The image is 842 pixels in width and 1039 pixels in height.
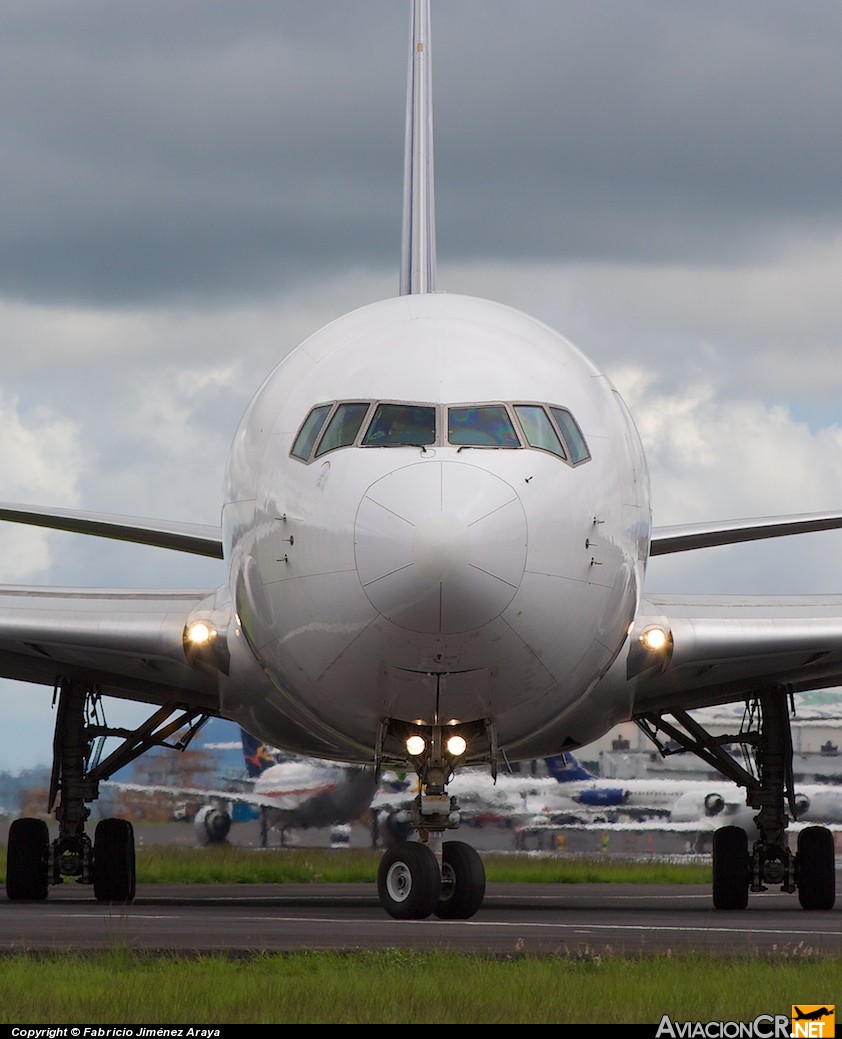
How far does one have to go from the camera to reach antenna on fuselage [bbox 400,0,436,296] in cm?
2256

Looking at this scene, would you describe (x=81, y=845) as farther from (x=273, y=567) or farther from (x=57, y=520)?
(x=273, y=567)

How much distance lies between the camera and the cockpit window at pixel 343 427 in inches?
516

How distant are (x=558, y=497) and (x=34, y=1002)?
18.1ft

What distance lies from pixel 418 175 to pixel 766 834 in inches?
378

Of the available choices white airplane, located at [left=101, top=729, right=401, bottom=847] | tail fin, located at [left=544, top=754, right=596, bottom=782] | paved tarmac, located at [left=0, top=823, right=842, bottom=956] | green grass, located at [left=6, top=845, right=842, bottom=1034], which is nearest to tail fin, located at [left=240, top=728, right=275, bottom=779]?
white airplane, located at [left=101, top=729, right=401, bottom=847]

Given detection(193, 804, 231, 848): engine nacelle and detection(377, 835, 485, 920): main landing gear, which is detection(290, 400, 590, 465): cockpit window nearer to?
detection(377, 835, 485, 920): main landing gear

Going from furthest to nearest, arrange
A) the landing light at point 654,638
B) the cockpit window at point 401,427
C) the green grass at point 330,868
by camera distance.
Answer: the green grass at point 330,868, the landing light at point 654,638, the cockpit window at point 401,427

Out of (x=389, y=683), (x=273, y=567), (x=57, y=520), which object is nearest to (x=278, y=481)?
(x=273, y=567)

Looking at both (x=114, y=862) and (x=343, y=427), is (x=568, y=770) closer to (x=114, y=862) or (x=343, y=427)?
(x=114, y=862)

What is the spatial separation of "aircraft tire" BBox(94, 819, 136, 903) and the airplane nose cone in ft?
26.7

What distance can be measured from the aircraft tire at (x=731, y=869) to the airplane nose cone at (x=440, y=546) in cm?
770

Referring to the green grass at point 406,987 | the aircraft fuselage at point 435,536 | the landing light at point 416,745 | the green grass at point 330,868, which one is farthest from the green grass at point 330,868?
the green grass at point 406,987

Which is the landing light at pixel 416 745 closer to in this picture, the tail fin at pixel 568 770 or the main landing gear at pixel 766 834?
the main landing gear at pixel 766 834

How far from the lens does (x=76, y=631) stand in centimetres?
1703
